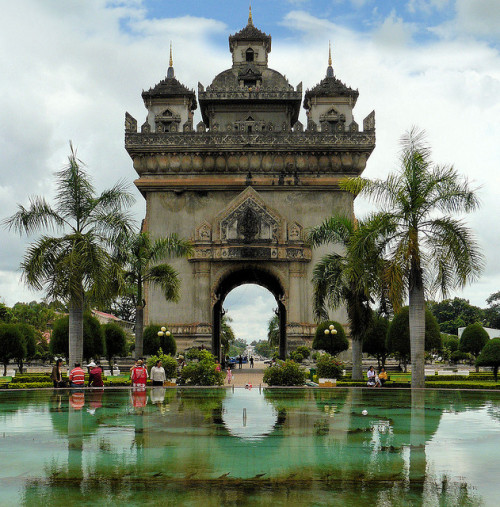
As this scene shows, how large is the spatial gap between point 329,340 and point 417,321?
1212 cm

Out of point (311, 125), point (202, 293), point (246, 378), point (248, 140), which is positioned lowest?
point (246, 378)

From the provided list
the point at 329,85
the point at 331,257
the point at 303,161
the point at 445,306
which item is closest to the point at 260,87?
the point at 329,85

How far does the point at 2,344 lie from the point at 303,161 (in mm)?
17469

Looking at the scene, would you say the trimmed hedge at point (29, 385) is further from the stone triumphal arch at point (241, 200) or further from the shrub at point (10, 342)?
the stone triumphal arch at point (241, 200)

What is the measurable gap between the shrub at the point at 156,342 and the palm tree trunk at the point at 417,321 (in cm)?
1503

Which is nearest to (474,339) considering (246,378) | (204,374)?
(246,378)

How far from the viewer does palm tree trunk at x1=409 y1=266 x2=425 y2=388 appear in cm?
1988

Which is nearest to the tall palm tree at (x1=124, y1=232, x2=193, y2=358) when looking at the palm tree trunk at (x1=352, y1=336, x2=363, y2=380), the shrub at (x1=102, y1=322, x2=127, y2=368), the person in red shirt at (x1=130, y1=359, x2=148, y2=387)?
the person in red shirt at (x1=130, y1=359, x2=148, y2=387)

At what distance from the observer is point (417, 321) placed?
20.0m

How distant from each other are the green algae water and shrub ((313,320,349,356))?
17440mm

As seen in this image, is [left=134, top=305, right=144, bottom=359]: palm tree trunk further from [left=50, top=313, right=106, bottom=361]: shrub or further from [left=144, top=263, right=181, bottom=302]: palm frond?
[left=50, top=313, right=106, bottom=361]: shrub

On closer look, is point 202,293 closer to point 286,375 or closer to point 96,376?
point 286,375

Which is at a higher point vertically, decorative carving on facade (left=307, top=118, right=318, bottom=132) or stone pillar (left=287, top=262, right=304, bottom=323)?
decorative carving on facade (left=307, top=118, right=318, bottom=132)

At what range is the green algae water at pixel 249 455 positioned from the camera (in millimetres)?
6230
